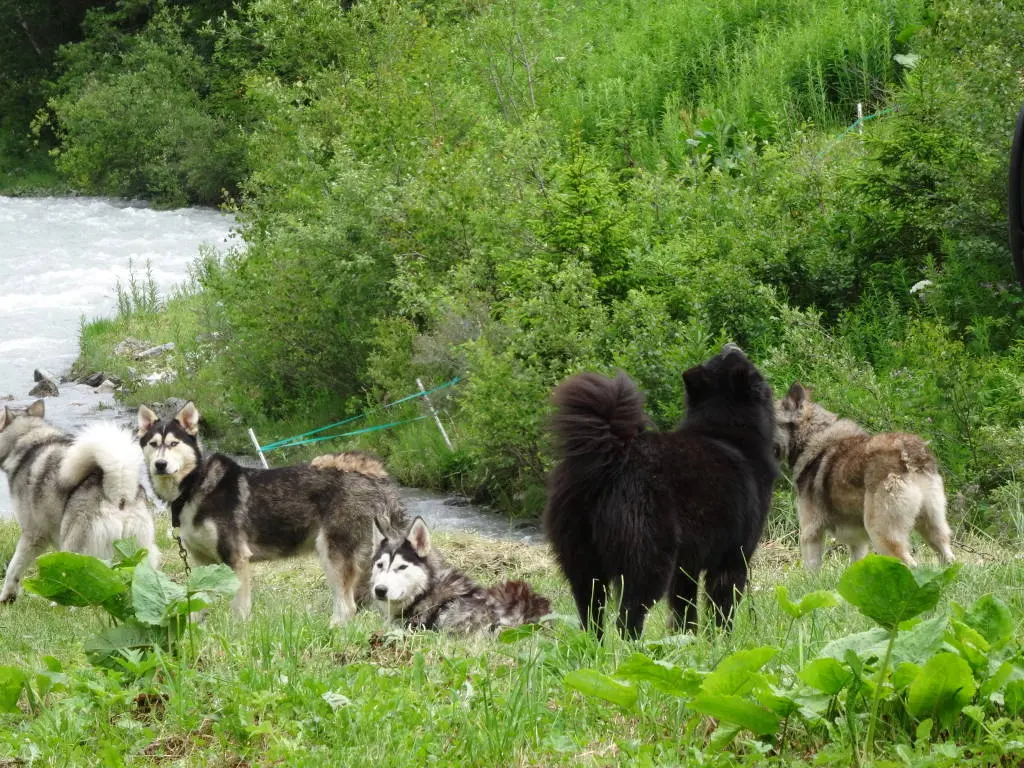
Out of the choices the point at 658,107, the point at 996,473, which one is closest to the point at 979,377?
the point at 996,473

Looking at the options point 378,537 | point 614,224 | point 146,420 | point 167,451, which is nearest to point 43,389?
point 614,224

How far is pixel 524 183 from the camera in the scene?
16062 mm

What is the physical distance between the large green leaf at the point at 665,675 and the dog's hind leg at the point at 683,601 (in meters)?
2.28

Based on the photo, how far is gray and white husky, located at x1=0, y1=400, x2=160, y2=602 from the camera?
912 centimetres

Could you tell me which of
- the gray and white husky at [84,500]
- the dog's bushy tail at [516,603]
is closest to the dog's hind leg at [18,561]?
the gray and white husky at [84,500]

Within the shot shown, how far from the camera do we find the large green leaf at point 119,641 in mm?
4438

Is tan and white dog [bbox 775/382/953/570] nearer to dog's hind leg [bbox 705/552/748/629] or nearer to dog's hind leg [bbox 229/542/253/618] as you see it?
dog's hind leg [bbox 705/552/748/629]

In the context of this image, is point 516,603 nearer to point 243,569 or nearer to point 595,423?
point 243,569

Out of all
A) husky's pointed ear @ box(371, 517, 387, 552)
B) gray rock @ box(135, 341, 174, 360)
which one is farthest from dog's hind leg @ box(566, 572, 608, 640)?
gray rock @ box(135, 341, 174, 360)

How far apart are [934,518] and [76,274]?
23.1 meters

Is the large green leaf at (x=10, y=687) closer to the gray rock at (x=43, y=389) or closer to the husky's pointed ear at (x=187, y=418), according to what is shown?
the husky's pointed ear at (x=187, y=418)

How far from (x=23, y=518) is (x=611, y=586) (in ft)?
18.9

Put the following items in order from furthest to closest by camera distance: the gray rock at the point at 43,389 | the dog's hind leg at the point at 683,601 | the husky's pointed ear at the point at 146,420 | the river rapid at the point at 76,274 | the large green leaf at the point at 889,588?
the gray rock at the point at 43,389 → the river rapid at the point at 76,274 → the husky's pointed ear at the point at 146,420 → the dog's hind leg at the point at 683,601 → the large green leaf at the point at 889,588

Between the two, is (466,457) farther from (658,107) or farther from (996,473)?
(658,107)
